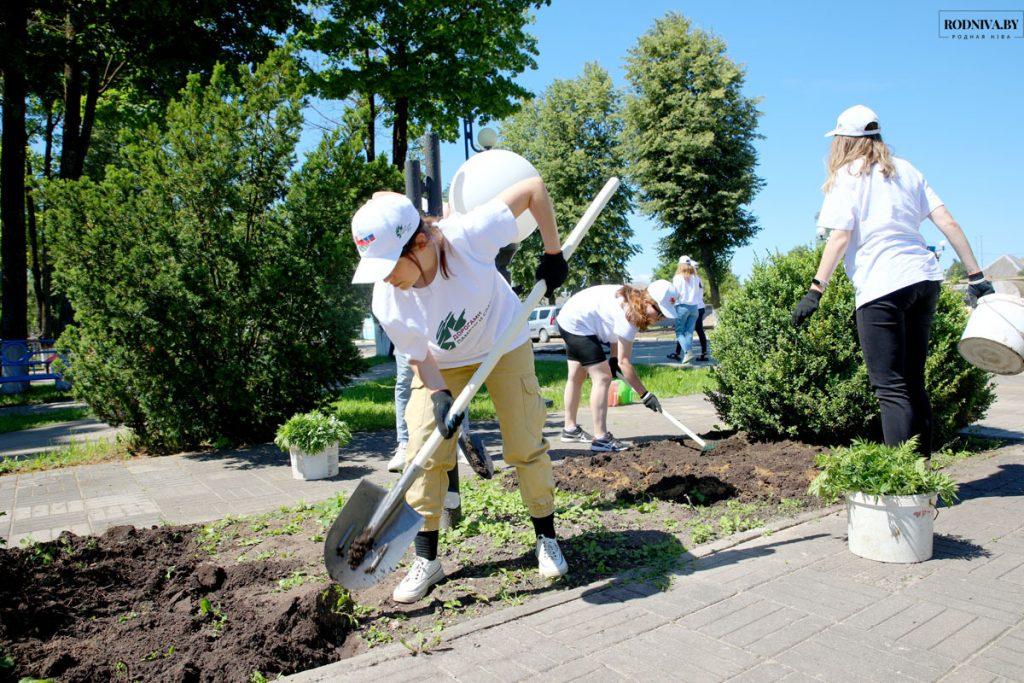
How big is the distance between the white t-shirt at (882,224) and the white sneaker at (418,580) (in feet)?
9.04

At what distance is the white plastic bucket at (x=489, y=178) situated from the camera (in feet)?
13.6

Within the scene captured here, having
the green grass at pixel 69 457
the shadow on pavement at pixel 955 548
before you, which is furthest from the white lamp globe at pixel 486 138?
the green grass at pixel 69 457

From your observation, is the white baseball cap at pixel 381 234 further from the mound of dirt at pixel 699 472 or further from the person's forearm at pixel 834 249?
the mound of dirt at pixel 699 472

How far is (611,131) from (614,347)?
34.1m

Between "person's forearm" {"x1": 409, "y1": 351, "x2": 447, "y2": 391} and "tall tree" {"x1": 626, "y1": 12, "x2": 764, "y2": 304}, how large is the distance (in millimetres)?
30915

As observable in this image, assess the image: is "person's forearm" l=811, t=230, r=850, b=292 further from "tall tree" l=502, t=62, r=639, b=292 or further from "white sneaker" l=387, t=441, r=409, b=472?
"tall tree" l=502, t=62, r=639, b=292

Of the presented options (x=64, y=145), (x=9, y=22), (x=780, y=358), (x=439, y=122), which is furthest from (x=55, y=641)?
(x=64, y=145)

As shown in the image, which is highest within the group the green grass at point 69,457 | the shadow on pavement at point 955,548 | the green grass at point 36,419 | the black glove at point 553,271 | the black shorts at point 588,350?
the black glove at point 553,271

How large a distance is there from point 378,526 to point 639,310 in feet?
11.7

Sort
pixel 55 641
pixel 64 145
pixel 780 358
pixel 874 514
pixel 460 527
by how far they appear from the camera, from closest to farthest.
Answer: pixel 55 641 < pixel 874 514 < pixel 460 527 < pixel 780 358 < pixel 64 145

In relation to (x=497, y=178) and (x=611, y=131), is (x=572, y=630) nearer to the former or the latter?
(x=497, y=178)

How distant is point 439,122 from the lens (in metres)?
17.7

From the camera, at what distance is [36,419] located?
10828 mm

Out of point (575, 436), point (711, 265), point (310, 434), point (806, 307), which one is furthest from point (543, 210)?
point (711, 265)
